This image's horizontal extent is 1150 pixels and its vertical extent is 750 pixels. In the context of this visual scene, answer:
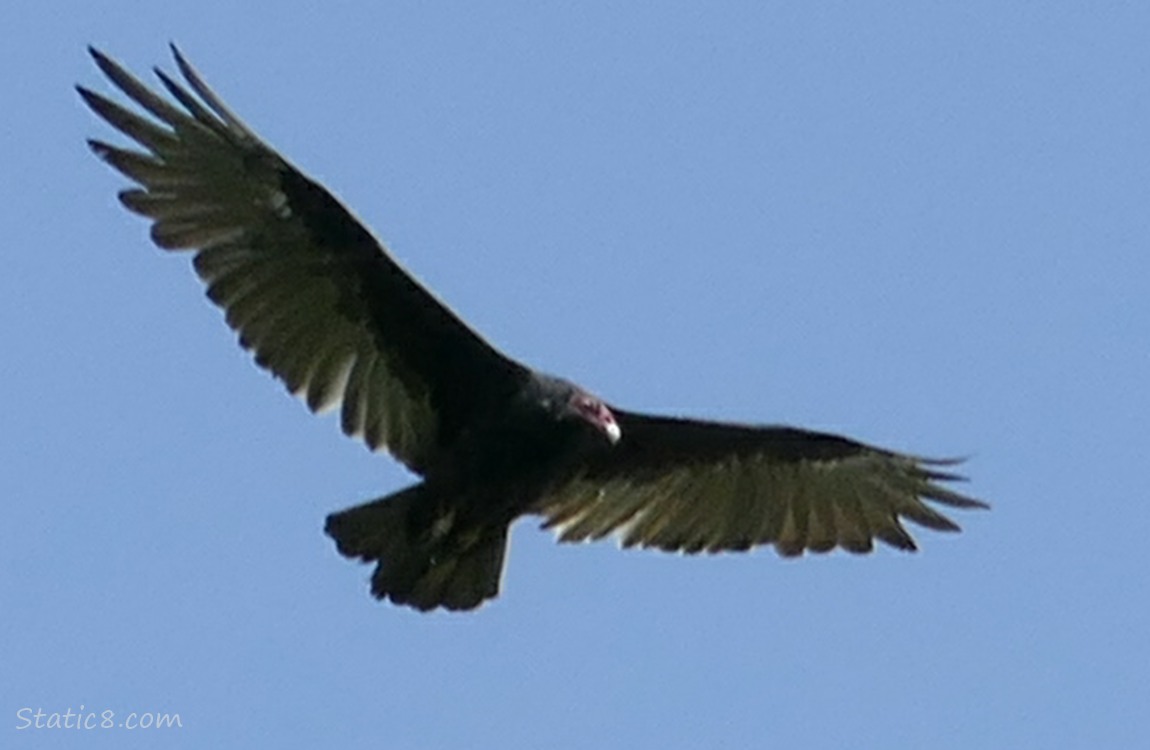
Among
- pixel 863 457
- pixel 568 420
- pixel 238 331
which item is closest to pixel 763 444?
pixel 863 457

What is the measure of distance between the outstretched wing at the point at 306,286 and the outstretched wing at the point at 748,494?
864 millimetres

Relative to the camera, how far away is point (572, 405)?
11102 mm

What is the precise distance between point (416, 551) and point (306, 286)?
1093 mm

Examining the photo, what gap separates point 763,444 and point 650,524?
0.60 m

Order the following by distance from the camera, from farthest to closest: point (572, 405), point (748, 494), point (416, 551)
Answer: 1. point (748, 494)
2. point (416, 551)
3. point (572, 405)

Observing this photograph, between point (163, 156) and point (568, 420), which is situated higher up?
point (163, 156)

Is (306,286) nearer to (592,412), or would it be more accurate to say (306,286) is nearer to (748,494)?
(592,412)

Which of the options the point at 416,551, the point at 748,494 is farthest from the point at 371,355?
the point at 748,494

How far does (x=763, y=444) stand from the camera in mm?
12250

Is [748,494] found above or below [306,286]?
below

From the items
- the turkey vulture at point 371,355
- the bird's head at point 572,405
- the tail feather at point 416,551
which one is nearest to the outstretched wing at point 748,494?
the turkey vulture at point 371,355

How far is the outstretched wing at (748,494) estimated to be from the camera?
1220 centimetres

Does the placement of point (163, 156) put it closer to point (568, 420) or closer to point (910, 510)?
point (568, 420)

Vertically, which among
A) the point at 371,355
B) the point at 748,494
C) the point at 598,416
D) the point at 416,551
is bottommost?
the point at 416,551
